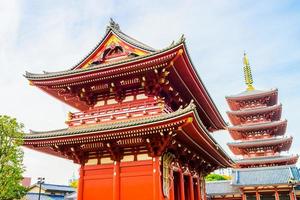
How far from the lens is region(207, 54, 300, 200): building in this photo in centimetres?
3838

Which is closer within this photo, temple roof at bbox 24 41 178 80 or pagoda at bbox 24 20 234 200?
pagoda at bbox 24 20 234 200

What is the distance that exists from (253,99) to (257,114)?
2.71m

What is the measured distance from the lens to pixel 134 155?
16.8 m

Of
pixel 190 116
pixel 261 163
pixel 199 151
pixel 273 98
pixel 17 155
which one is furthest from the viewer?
pixel 273 98

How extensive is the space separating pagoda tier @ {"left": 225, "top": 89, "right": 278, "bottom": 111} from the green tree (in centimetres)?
3874

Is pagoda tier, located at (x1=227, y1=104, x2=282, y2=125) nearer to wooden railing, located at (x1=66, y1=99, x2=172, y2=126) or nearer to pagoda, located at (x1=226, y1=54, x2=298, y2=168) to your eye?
pagoda, located at (x1=226, y1=54, x2=298, y2=168)

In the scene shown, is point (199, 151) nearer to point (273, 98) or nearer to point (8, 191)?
point (8, 191)

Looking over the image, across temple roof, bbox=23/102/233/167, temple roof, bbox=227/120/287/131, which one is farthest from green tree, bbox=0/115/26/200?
temple roof, bbox=227/120/287/131

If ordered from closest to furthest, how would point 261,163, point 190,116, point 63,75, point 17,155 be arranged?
point 190,116 < point 17,155 < point 63,75 < point 261,163

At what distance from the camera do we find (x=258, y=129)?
156 ft

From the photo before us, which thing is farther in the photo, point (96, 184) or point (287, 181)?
point (287, 181)

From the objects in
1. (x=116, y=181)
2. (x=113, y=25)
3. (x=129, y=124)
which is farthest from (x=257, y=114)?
(x=129, y=124)

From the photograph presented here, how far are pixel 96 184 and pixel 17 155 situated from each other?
493 cm

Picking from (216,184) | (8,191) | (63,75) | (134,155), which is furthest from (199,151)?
(216,184)
